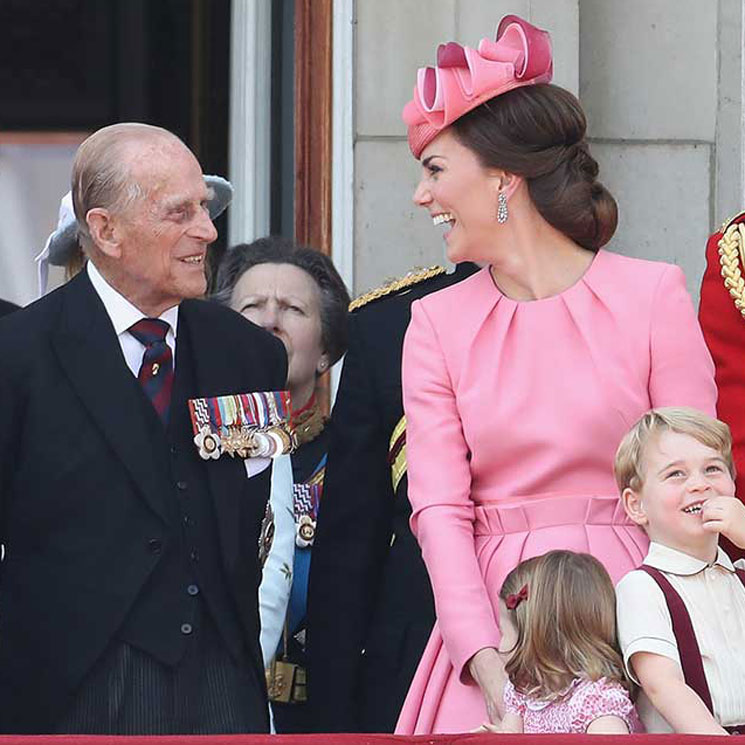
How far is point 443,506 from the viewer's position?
3.88 meters

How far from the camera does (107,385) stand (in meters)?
4.08

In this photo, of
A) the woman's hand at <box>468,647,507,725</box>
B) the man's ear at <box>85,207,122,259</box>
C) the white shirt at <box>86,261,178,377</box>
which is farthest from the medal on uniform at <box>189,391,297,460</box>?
the woman's hand at <box>468,647,507,725</box>

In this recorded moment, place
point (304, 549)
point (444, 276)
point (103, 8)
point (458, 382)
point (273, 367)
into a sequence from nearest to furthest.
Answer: point (458, 382) < point (273, 367) < point (444, 276) < point (304, 549) < point (103, 8)

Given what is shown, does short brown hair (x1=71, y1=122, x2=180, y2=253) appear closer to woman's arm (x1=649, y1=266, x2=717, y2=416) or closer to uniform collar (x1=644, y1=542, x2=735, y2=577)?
woman's arm (x1=649, y1=266, x2=717, y2=416)

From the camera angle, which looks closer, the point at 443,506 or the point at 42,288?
the point at 443,506

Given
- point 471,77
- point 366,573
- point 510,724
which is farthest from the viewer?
point 366,573

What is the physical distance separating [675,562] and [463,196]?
771 millimetres

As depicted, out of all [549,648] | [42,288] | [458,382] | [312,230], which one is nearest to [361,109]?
[312,230]

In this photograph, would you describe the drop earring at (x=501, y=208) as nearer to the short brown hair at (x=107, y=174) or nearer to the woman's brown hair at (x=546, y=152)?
the woman's brown hair at (x=546, y=152)

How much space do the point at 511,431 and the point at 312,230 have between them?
7.75 feet

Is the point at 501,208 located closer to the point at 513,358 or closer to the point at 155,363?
the point at 513,358

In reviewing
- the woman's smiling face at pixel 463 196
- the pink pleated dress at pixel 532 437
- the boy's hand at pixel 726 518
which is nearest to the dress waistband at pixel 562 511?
the pink pleated dress at pixel 532 437

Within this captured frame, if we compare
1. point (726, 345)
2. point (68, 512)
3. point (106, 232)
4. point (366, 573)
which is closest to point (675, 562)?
point (726, 345)

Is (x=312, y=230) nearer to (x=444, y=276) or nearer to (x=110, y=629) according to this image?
(x=444, y=276)
